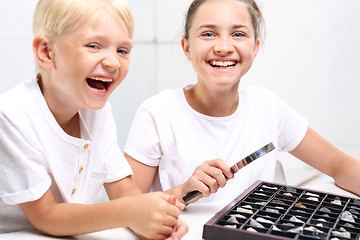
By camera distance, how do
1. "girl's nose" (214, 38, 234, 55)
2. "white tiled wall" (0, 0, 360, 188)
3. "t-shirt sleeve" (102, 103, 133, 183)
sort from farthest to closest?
"white tiled wall" (0, 0, 360, 188), "girl's nose" (214, 38, 234, 55), "t-shirt sleeve" (102, 103, 133, 183)

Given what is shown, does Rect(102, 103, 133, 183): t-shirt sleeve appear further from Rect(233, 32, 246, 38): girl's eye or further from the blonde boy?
Rect(233, 32, 246, 38): girl's eye

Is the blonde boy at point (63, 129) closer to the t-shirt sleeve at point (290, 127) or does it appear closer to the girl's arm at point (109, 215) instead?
the girl's arm at point (109, 215)

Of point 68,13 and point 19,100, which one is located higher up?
point 68,13

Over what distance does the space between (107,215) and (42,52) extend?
29cm

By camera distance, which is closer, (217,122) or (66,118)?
(66,118)

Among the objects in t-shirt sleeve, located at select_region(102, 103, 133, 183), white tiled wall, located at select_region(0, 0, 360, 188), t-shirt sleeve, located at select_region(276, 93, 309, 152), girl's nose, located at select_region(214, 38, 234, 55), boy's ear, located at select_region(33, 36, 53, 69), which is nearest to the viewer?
boy's ear, located at select_region(33, 36, 53, 69)

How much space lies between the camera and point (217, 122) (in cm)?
111

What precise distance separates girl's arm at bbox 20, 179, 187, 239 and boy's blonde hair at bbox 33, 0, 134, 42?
10.2 inches

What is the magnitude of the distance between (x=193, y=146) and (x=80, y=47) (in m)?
0.46

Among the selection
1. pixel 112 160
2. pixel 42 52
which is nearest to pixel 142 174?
pixel 112 160

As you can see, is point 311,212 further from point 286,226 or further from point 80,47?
point 80,47

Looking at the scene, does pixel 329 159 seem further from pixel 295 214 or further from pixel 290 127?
pixel 295 214

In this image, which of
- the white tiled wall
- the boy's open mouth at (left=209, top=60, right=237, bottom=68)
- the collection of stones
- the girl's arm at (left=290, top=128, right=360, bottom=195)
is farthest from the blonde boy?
the white tiled wall

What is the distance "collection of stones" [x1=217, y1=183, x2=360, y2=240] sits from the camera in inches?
24.7
